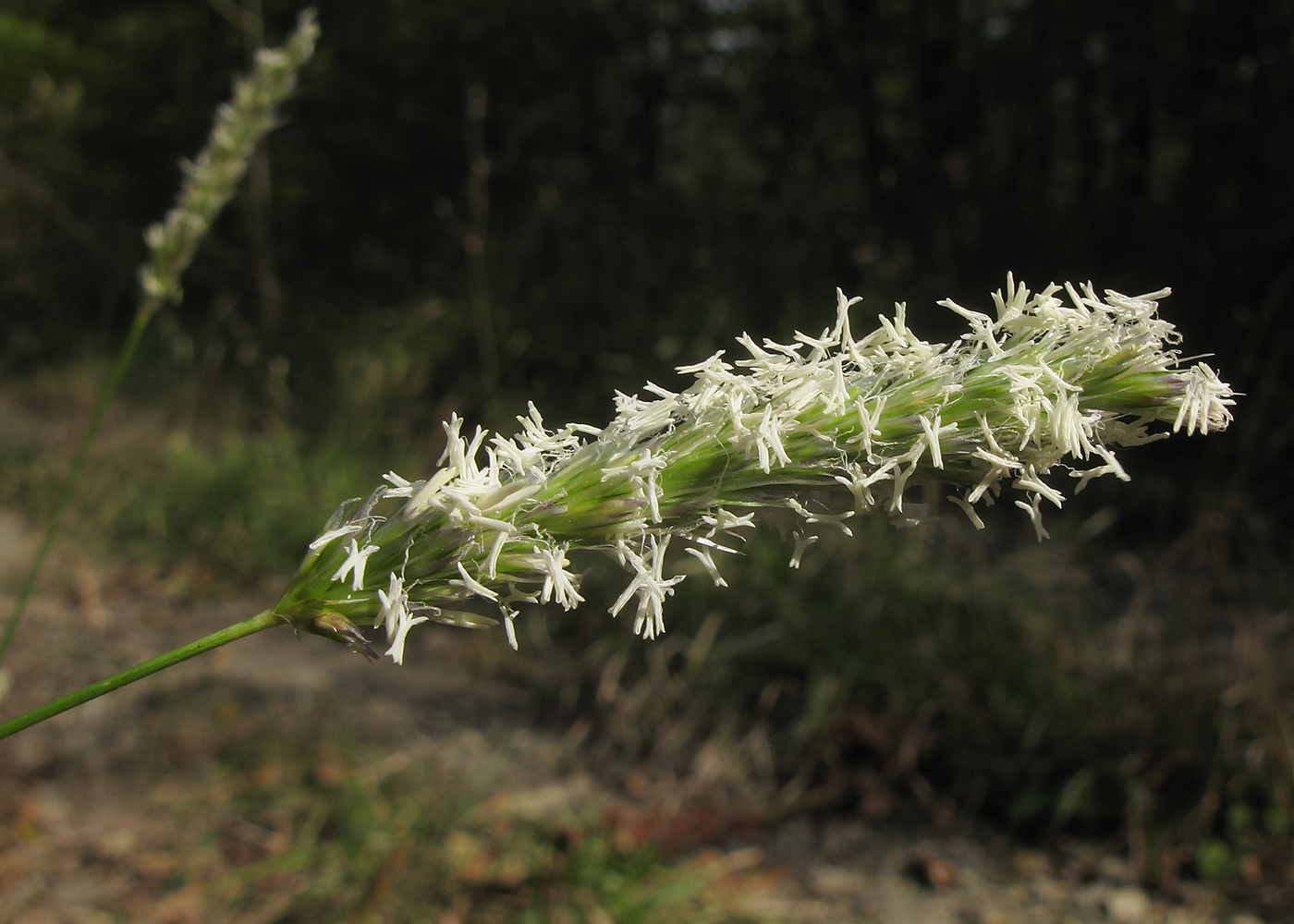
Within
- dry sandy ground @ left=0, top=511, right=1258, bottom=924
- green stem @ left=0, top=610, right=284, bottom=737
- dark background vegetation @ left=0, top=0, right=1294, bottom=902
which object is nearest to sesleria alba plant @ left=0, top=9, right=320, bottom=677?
green stem @ left=0, top=610, right=284, bottom=737

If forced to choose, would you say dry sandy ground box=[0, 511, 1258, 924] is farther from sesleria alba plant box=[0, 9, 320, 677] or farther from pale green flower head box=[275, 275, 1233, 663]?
pale green flower head box=[275, 275, 1233, 663]

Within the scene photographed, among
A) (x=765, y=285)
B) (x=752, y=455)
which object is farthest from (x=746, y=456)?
(x=765, y=285)

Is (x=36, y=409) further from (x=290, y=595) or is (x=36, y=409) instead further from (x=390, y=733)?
(x=290, y=595)

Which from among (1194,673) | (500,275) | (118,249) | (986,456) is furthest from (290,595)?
(118,249)

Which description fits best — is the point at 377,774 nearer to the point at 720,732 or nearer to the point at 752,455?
the point at 720,732

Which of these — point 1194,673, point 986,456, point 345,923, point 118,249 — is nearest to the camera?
point 986,456

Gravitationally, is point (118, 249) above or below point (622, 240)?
above
